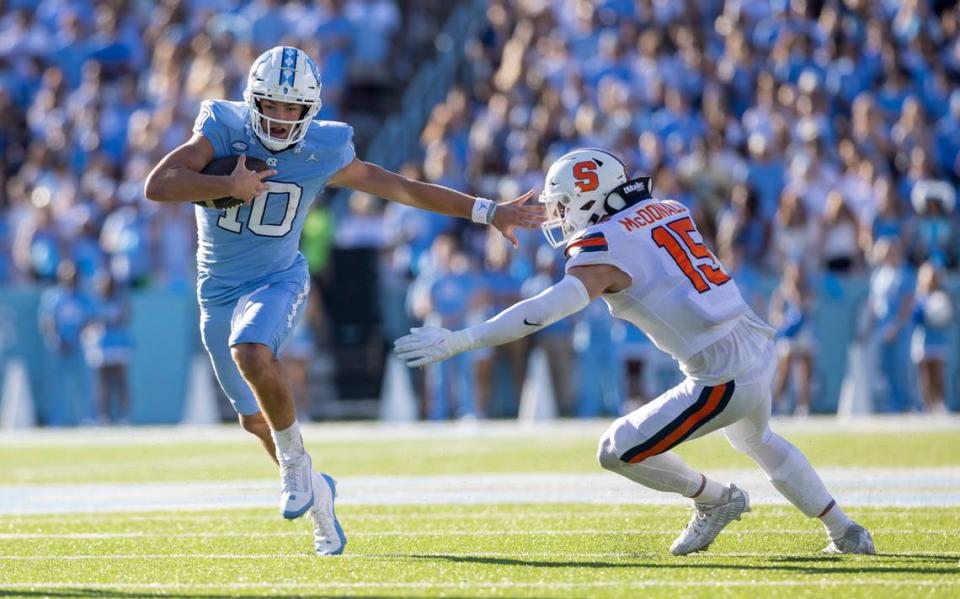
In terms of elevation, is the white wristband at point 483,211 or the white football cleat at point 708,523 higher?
the white wristband at point 483,211

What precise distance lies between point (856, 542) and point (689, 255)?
1228 millimetres

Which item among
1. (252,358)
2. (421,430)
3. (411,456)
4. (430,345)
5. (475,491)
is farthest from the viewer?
(421,430)

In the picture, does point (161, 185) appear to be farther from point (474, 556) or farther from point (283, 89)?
point (474, 556)

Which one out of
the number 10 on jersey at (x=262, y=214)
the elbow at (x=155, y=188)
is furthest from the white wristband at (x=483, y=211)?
the elbow at (x=155, y=188)

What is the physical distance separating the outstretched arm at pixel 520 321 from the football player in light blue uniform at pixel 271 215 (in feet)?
2.51

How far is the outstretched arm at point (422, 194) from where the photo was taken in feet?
21.8

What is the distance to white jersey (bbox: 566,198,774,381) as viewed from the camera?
5.88 metres

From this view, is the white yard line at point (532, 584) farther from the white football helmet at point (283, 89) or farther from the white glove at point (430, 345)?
the white football helmet at point (283, 89)

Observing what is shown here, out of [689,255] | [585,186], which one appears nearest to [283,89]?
[585,186]

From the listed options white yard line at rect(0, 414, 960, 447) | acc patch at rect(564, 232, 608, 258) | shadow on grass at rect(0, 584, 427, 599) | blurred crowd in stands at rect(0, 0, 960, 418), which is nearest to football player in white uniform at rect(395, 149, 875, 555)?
acc patch at rect(564, 232, 608, 258)

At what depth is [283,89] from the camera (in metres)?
6.18

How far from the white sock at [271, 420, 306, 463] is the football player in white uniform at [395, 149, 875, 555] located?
3.89 ft

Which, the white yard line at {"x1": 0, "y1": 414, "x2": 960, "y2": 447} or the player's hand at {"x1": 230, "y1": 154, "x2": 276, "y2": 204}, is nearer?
the player's hand at {"x1": 230, "y1": 154, "x2": 276, "y2": 204}

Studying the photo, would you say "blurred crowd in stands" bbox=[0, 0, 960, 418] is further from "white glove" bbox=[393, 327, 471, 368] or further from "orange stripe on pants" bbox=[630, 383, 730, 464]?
"white glove" bbox=[393, 327, 471, 368]
